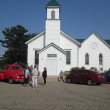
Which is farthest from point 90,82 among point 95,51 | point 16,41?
point 16,41

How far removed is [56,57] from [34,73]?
47.5ft

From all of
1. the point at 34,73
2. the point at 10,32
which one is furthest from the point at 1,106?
the point at 10,32

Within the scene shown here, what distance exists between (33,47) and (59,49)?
5301 millimetres

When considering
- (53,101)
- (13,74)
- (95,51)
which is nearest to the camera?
(53,101)

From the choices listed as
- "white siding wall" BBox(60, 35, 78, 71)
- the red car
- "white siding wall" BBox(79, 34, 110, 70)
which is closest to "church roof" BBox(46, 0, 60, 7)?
"white siding wall" BBox(60, 35, 78, 71)

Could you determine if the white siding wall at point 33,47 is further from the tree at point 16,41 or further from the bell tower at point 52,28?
the tree at point 16,41

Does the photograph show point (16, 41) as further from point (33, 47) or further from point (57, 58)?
point (57, 58)

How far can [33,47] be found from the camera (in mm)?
33812

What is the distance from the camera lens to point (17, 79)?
62.2ft

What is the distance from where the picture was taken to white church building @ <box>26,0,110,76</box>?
31.2 meters

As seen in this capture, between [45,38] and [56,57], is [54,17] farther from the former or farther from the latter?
[56,57]

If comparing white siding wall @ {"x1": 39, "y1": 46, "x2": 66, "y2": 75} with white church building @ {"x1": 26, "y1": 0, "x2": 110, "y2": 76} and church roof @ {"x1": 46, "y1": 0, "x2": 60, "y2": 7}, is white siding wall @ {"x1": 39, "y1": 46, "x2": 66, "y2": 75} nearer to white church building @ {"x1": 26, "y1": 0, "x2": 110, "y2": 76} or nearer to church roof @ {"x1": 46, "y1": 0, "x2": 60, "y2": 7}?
white church building @ {"x1": 26, "y1": 0, "x2": 110, "y2": 76}

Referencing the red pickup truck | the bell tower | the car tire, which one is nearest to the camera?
the car tire

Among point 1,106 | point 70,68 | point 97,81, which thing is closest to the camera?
point 1,106
